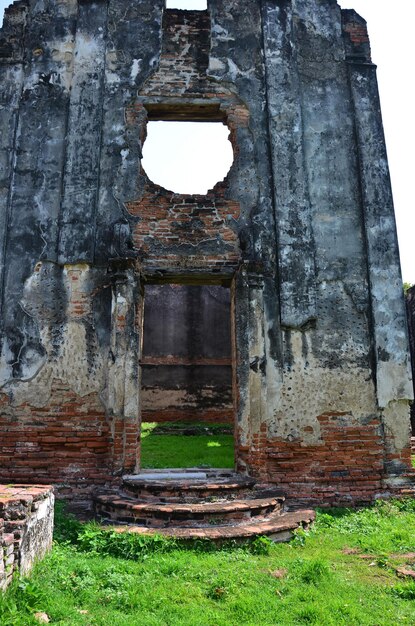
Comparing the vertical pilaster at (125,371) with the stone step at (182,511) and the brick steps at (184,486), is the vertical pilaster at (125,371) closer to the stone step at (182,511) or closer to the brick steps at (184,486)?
the brick steps at (184,486)

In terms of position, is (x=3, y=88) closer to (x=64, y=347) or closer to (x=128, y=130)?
(x=128, y=130)

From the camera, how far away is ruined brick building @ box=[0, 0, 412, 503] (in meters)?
6.52

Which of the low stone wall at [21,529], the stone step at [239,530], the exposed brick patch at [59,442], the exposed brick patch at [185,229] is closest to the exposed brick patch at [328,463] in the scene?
the stone step at [239,530]

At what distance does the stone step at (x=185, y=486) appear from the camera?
5.64 metres

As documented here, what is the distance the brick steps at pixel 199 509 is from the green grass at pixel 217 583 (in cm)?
18

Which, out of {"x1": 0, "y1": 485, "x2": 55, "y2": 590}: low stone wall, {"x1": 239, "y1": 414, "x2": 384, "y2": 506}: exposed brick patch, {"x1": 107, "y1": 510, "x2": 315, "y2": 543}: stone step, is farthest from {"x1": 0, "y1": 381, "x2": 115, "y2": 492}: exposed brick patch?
{"x1": 0, "y1": 485, "x2": 55, "y2": 590}: low stone wall

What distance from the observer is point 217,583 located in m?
3.92

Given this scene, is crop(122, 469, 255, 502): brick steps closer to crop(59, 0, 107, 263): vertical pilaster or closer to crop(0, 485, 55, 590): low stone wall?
crop(0, 485, 55, 590): low stone wall

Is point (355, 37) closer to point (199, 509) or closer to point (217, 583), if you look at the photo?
point (199, 509)

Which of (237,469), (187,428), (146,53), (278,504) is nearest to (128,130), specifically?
(146,53)

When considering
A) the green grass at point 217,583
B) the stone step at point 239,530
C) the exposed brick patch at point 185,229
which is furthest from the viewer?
the exposed brick patch at point 185,229

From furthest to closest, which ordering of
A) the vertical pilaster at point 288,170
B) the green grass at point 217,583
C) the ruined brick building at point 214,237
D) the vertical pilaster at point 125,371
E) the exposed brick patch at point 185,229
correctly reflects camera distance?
the exposed brick patch at point 185,229 → the vertical pilaster at point 288,170 → the ruined brick building at point 214,237 → the vertical pilaster at point 125,371 → the green grass at point 217,583

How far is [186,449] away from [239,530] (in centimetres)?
568

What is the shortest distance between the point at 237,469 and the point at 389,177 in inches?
174
